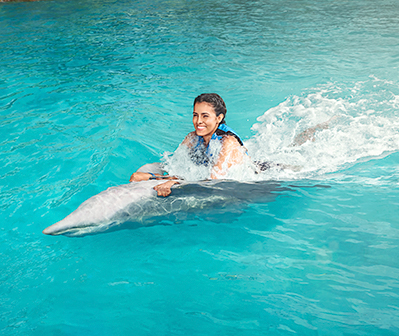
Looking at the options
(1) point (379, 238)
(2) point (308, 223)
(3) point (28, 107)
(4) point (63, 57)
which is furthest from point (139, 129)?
(4) point (63, 57)

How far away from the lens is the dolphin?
3668mm

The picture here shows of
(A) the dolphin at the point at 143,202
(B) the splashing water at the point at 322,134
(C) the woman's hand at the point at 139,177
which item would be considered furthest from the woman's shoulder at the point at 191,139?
(A) the dolphin at the point at 143,202

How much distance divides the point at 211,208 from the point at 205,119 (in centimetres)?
109

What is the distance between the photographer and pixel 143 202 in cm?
386

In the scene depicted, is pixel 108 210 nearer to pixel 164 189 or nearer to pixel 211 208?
pixel 164 189

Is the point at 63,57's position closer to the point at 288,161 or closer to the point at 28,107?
the point at 28,107

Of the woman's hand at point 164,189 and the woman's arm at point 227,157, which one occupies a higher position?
the woman's arm at point 227,157

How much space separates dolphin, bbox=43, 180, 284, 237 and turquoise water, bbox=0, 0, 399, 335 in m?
0.14

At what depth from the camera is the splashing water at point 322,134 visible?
16.3ft

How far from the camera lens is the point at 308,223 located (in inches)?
153

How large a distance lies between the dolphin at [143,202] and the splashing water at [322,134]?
0.33 m

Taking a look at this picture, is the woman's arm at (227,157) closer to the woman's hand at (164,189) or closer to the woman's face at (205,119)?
the woman's face at (205,119)

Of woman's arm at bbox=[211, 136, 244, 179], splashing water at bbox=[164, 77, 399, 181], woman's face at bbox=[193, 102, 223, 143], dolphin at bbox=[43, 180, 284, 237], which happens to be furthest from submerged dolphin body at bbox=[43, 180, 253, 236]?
woman's face at bbox=[193, 102, 223, 143]

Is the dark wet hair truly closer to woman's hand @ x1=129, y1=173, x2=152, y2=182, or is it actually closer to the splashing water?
the splashing water
